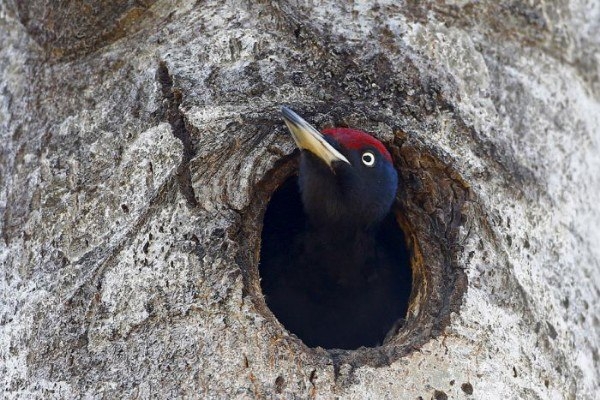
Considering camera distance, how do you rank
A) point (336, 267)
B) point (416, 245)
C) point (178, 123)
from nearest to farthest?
1. point (178, 123)
2. point (416, 245)
3. point (336, 267)

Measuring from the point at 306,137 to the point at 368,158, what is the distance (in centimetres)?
47

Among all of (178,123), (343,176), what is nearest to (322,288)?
(343,176)

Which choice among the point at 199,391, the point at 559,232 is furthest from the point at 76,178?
the point at 559,232

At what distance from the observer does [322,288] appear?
4672 millimetres

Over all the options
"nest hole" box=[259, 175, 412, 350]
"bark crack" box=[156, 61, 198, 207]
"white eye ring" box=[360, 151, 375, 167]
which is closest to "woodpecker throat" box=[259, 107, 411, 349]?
"nest hole" box=[259, 175, 412, 350]

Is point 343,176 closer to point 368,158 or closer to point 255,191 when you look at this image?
point 368,158

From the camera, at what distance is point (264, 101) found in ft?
11.2

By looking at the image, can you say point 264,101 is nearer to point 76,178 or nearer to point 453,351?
point 76,178

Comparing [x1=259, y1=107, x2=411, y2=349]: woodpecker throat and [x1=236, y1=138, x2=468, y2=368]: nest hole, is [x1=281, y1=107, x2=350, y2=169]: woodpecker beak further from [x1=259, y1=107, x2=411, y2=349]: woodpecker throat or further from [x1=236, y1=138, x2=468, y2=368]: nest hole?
[x1=259, y1=107, x2=411, y2=349]: woodpecker throat

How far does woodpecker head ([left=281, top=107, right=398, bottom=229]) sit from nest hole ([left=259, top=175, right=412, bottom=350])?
0.29m

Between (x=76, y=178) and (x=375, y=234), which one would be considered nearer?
(x=76, y=178)

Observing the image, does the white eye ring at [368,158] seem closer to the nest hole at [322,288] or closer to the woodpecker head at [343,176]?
the woodpecker head at [343,176]

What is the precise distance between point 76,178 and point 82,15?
2.28ft

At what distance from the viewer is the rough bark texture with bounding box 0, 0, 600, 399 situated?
9.71 feet
